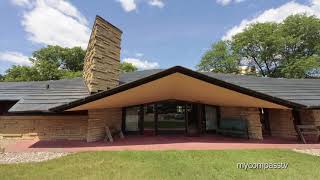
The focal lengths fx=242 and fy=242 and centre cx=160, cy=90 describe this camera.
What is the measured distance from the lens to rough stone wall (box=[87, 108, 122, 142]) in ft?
37.0

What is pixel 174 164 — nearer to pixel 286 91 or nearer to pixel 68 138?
pixel 68 138

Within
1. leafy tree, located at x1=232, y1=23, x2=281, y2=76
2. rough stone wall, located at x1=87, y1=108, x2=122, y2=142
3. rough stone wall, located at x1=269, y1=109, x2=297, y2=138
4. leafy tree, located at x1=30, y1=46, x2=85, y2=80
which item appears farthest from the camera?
leafy tree, located at x1=30, y1=46, x2=85, y2=80

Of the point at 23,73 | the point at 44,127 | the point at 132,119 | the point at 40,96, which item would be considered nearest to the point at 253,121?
the point at 132,119

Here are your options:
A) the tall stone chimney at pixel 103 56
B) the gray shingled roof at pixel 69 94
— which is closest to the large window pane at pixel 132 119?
the tall stone chimney at pixel 103 56

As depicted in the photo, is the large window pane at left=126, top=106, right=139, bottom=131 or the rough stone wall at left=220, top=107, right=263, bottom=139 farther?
the large window pane at left=126, top=106, right=139, bottom=131

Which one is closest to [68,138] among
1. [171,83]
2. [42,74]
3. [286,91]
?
[171,83]

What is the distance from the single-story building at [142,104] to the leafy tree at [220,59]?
2235 centimetres

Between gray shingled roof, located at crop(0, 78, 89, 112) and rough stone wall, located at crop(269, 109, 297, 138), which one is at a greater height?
gray shingled roof, located at crop(0, 78, 89, 112)

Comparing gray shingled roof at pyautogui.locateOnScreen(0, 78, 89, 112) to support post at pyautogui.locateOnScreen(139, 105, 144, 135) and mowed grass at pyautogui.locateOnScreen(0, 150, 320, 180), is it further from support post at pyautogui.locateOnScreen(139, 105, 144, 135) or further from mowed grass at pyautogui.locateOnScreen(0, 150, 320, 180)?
mowed grass at pyautogui.locateOnScreen(0, 150, 320, 180)

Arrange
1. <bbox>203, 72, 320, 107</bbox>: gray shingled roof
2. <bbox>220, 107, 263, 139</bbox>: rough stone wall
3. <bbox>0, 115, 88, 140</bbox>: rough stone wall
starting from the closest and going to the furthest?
<bbox>0, 115, 88, 140</bbox>: rough stone wall, <bbox>220, 107, 263, 139</bbox>: rough stone wall, <bbox>203, 72, 320, 107</bbox>: gray shingled roof

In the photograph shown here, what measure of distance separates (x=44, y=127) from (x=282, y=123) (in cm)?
1277

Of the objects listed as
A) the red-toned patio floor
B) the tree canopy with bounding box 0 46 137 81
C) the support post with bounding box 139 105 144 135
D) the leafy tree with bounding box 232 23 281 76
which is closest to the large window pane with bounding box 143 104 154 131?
the support post with bounding box 139 105 144 135

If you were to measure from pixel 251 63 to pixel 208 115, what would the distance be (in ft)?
89.4

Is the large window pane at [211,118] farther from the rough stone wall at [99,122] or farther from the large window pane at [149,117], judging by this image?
the rough stone wall at [99,122]
